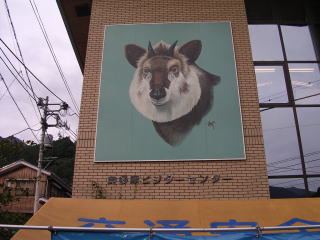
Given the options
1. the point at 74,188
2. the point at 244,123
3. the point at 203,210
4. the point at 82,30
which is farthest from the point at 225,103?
the point at 82,30

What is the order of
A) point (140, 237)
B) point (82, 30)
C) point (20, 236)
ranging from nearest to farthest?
point (140, 237)
point (20, 236)
point (82, 30)

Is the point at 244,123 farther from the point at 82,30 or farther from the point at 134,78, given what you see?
the point at 82,30

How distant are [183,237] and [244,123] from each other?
142 inches

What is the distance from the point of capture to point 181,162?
7.49m

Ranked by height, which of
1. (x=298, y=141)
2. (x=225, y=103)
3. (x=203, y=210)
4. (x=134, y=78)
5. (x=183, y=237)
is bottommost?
(x=183, y=237)

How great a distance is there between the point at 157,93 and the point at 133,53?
1237mm

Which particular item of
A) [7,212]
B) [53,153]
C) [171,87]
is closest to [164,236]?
[171,87]

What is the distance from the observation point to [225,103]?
7.98 m

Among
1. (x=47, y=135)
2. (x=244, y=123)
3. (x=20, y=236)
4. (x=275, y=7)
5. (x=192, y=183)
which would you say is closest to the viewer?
(x=20, y=236)

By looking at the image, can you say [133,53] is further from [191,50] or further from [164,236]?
[164,236]

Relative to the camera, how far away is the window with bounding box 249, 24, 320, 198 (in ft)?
26.8

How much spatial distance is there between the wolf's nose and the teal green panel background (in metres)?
0.54

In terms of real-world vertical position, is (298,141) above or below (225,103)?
below

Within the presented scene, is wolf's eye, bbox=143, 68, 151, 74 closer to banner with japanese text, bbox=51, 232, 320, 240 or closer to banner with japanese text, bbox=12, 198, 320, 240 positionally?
banner with japanese text, bbox=12, 198, 320, 240
